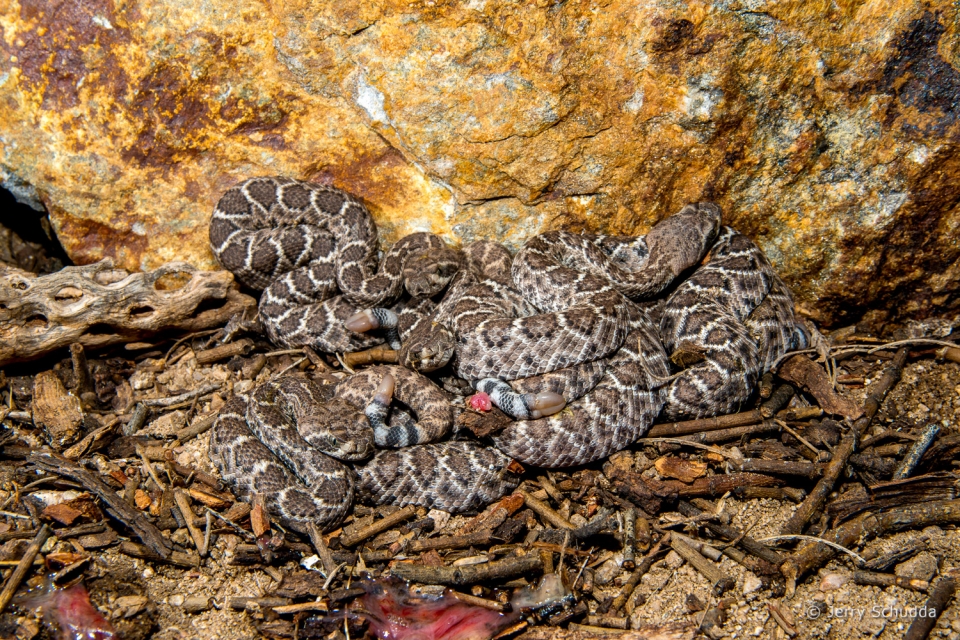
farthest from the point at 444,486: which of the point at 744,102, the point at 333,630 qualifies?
the point at 744,102

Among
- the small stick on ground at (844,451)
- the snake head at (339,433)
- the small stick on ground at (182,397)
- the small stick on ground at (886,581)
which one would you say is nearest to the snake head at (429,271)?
the snake head at (339,433)

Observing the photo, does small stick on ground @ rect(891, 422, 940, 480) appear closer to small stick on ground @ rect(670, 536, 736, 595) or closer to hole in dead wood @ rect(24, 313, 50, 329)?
small stick on ground @ rect(670, 536, 736, 595)

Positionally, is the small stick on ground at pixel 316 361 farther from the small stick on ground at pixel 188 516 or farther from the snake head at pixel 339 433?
the small stick on ground at pixel 188 516

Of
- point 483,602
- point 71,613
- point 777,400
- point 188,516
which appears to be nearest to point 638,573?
point 483,602

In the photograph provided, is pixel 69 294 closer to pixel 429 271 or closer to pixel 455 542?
pixel 429 271

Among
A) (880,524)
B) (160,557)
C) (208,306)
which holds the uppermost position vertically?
(208,306)

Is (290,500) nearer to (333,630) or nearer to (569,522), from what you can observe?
(333,630)
